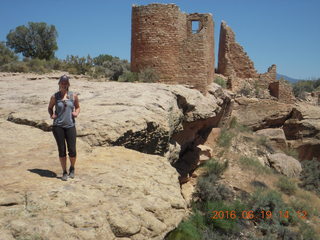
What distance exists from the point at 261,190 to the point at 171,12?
722 cm

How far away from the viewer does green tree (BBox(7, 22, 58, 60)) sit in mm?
28734

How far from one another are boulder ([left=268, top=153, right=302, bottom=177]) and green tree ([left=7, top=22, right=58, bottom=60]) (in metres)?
21.6

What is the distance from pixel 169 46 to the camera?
12.8 m

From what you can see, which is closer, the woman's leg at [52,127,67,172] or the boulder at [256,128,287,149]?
the woman's leg at [52,127,67,172]

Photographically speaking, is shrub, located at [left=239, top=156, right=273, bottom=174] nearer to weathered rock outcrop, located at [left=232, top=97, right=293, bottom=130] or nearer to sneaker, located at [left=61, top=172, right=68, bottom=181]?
weathered rock outcrop, located at [left=232, top=97, right=293, bottom=130]

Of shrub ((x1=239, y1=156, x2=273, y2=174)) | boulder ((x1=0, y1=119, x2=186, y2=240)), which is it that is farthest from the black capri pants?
shrub ((x1=239, y1=156, x2=273, y2=174))

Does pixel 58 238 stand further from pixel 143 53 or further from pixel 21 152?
pixel 143 53

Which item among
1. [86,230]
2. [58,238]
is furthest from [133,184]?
[58,238]

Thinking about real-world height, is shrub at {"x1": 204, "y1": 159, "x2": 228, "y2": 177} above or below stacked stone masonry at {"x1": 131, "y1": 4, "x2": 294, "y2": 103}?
below

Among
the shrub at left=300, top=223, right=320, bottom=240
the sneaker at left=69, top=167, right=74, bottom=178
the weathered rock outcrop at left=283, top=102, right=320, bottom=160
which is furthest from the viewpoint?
the weathered rock outcrop at left=283, top=102, right=320, bottom=160

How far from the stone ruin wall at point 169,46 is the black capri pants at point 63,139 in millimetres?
8793

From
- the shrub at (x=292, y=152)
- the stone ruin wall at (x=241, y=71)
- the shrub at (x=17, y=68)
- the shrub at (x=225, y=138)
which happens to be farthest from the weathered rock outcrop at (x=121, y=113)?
the stone ruin wall at (x=241, y=71)

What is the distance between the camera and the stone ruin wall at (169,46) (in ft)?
41.4
